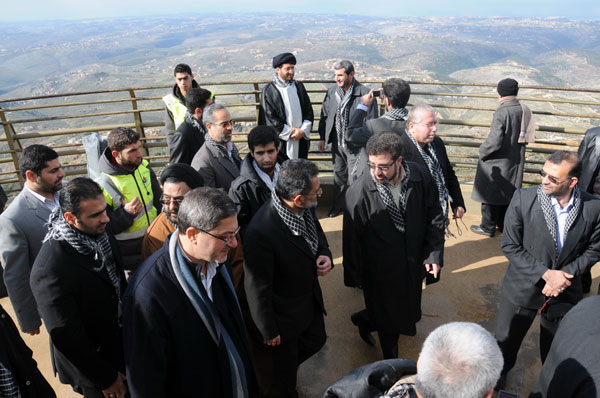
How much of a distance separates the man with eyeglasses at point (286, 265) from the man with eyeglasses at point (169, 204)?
0.52m

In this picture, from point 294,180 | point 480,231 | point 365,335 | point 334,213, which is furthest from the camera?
point 334,213

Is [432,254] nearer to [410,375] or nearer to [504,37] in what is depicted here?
[410,375]

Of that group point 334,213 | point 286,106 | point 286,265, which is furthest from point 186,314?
point 334,213

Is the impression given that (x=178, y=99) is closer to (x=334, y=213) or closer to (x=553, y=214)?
(x=334, y=213)

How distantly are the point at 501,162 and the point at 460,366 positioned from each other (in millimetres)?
4147

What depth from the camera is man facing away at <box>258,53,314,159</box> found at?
5.04 meters

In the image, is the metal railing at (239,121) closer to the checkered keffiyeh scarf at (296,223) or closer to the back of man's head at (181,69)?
the back of man's head at (181,69)

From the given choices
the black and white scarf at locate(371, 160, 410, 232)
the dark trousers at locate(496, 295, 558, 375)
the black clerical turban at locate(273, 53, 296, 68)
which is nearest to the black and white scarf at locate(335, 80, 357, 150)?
the black clerical turban at locate(273, 53, 296, 68)

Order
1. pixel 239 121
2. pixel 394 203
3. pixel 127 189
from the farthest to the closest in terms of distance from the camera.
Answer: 1. pixel 239 121
2. pixel 127 189
3. pixel 394 203

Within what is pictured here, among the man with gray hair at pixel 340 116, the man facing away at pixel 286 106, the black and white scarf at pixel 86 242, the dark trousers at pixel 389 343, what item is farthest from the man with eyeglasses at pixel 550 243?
the man facing away at pixel 286 106

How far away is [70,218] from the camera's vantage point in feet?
6.87

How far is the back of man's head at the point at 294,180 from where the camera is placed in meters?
2.35

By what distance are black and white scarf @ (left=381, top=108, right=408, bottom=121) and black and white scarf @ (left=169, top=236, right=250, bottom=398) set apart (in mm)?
2460

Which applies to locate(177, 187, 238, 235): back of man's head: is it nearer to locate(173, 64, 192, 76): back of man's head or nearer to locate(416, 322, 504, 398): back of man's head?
locate(416, 322, 504, 398): back of man's head
